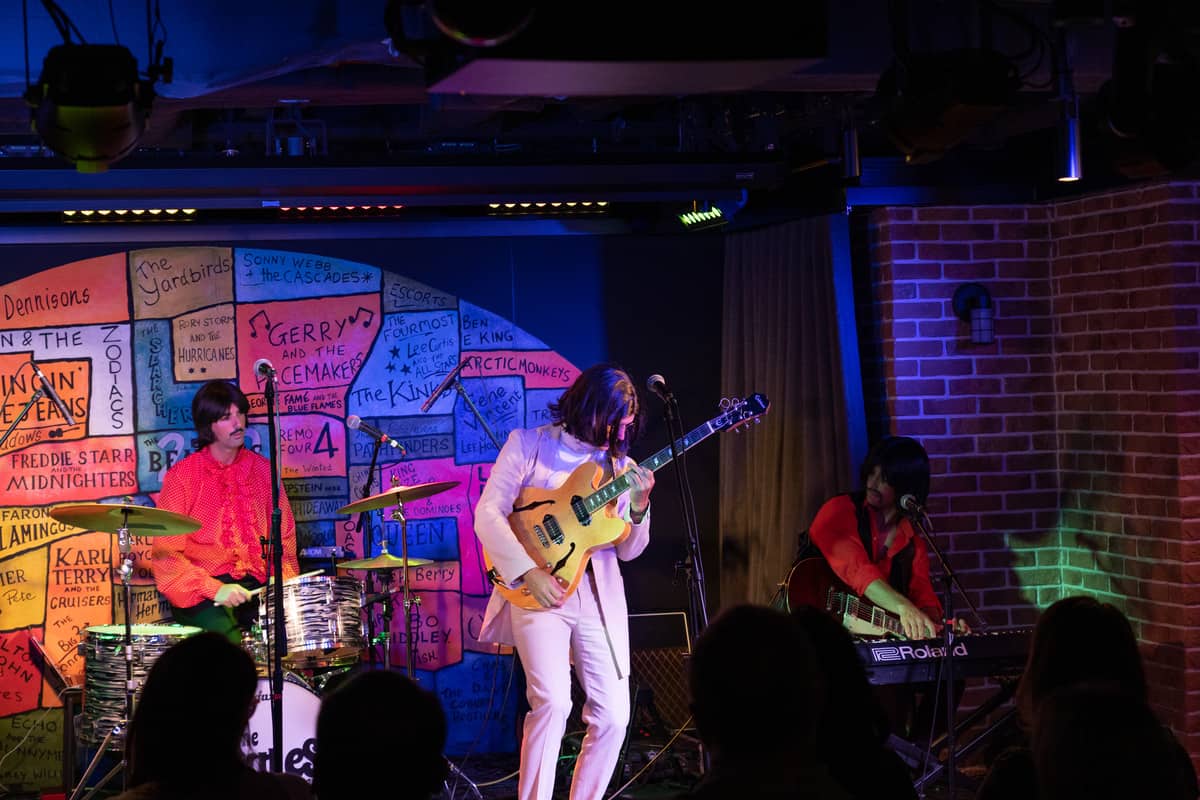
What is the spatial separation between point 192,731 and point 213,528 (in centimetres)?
409

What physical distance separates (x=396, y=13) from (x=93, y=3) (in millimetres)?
1280

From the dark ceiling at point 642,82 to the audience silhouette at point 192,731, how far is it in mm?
1432

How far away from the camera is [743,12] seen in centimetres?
321

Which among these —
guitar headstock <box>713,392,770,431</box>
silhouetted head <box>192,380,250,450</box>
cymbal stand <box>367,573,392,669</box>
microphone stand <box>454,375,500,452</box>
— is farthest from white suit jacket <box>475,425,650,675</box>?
microphone stand <box>454,375,500,452</box>

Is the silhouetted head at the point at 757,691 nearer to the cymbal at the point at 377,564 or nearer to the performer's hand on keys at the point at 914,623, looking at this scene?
the performer's hand on keys at the point at 914,623

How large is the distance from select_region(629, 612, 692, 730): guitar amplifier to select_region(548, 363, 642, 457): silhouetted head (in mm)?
2050

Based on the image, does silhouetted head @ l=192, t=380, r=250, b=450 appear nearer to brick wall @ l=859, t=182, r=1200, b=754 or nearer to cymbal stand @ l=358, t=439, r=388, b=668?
cymbal stand @ l=358, t=439, r=388, b=668

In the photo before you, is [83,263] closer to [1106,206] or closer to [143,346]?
[143,346]

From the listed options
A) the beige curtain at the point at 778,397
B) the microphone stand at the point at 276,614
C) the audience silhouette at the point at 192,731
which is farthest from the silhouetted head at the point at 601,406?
the audience silhouette at the point at 192,731

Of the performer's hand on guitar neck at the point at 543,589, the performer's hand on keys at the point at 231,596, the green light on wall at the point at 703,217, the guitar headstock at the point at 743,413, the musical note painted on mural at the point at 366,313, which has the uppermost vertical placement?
the green light on wall at the point at 703,217

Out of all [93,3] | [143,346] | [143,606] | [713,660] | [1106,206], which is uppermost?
[93,3]

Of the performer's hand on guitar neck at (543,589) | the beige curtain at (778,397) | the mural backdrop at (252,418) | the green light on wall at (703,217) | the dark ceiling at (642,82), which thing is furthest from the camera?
the green light on wall at (703,217)

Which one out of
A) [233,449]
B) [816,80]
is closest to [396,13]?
[816,80]

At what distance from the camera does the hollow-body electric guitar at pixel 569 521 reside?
218 inches
